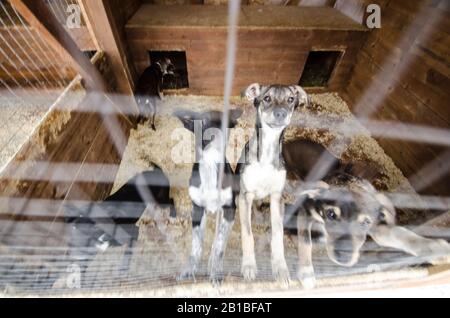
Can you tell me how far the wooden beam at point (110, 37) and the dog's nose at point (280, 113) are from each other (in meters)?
2.51

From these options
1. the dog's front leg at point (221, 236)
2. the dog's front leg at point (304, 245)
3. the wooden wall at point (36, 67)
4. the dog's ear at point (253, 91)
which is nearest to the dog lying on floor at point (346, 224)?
the dog's front leg at point (304, 245)

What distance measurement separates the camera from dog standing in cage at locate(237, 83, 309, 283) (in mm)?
1834

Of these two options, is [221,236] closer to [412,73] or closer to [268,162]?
[268,162]

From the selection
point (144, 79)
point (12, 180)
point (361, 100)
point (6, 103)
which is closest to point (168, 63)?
point (144, 79)

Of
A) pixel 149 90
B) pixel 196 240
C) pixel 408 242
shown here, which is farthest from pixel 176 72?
pixel 408 242

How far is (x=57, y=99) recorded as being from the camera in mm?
2012

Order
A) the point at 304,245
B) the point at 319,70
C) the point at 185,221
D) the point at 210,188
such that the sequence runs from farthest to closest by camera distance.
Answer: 1. the point at 319,70
2. the point at 185,221
3. the point at 210,188
4. the point at 304,245

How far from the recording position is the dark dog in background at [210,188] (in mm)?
1911

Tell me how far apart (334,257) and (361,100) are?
10.8ft

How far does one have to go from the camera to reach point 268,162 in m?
2.05

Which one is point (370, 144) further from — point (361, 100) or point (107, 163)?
point (107, 163)

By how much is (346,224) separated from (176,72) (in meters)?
4.18
